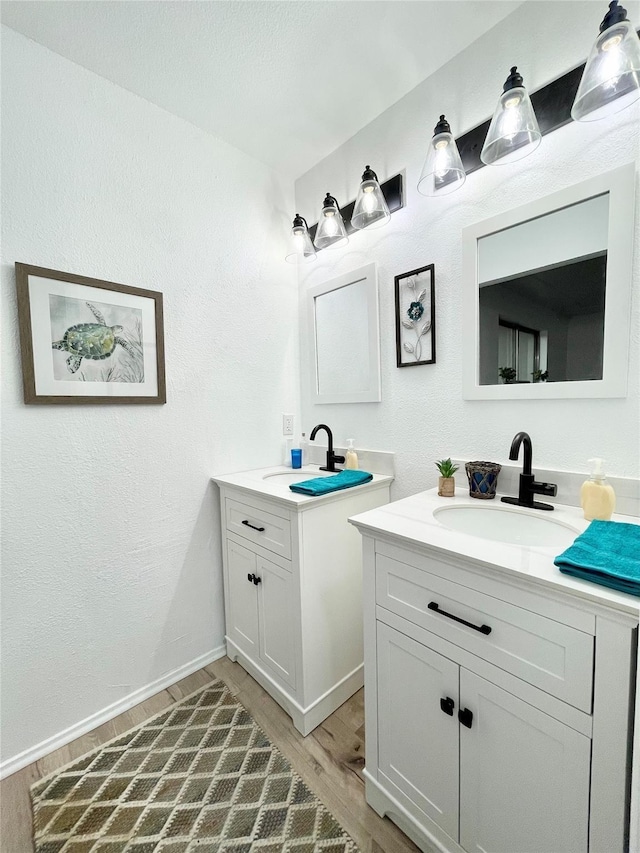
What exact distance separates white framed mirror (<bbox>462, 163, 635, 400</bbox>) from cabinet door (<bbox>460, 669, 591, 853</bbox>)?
2.84 feet

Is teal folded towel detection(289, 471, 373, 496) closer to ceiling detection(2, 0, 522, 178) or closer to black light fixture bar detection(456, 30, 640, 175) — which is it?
black light fixture bar detection(456, 30, 640, 175)

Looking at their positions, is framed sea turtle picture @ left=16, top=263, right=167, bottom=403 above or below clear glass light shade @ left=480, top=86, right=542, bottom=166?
below

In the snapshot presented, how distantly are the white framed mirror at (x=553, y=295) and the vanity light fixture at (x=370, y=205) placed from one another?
15.4 inches

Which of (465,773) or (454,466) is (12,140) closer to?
(454,466)

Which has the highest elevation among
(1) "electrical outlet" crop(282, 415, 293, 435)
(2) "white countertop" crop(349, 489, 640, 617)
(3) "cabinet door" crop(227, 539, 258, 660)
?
(1) "electrical outlet" crop(282, 415, 293, 435)

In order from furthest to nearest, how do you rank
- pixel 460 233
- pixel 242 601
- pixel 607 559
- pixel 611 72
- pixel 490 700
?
1. pixel 242 601
2. pixel 460 233
3. pixel 611 72
4. pixel 490 700
5. pixel 607 559

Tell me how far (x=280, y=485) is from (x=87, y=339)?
94 cm

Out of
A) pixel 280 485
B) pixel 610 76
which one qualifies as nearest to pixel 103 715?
pixel 280 485

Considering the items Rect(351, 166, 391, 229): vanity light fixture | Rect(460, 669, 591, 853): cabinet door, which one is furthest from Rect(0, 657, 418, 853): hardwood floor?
Rect(351, 166, 391, 229): vanity light fixture

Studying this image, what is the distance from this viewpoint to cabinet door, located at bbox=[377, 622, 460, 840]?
86 cm

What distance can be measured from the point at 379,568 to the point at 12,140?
6.00 ft

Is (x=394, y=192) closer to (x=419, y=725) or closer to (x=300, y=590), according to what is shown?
(x=300, y=590)

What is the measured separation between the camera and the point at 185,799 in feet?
3.66

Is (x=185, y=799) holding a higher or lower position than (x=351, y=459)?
lower
